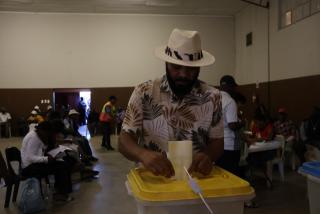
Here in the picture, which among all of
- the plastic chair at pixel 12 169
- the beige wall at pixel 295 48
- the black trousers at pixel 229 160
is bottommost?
the plastic chair at pixel 12 169

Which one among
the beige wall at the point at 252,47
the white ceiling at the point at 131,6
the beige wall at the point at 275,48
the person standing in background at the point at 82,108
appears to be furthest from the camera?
the person standing in background at the point at 82,108

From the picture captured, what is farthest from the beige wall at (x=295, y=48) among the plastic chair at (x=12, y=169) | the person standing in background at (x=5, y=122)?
the person standing in background at (x=5, y=122)

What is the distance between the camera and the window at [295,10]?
9.49 m

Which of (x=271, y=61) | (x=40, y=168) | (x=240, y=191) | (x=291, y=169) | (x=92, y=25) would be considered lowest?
(x=291, y=169)

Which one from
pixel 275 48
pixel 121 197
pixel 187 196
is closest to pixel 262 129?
pixel 121 197

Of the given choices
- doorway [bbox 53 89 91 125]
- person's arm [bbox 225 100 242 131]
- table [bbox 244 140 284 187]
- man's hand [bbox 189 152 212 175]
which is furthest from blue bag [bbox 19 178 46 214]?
doorway [bbox 53 89 91 125]

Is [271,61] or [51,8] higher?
[51,8]

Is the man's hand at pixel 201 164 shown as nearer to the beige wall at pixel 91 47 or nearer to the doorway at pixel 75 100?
the beige wall at pixel 91 47

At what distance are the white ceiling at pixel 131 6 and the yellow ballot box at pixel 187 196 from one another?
13.2 metres

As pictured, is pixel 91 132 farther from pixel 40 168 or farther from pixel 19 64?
pixel 40 168

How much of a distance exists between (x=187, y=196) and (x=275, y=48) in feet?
37.3

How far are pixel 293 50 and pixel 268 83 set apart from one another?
1910 millimetres

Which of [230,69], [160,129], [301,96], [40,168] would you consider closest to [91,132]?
[230,69]

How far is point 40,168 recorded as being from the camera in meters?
5.31
